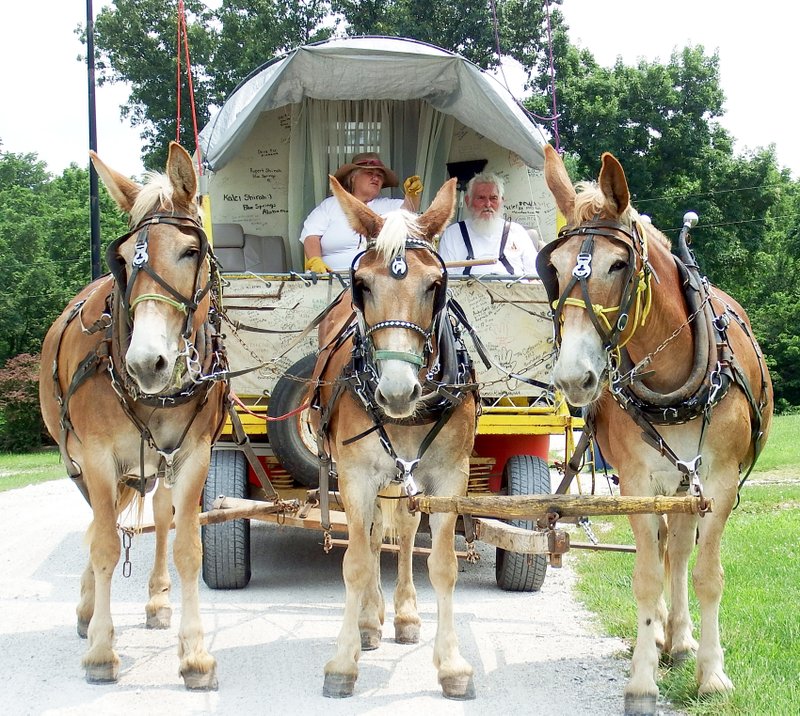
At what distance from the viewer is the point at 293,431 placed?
19.7 feet

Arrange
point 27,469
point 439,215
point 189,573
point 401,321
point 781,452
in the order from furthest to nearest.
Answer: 1. point 27,469
2. point 781,452
3. point 189,573
4. point 439,215
5. point 401,321

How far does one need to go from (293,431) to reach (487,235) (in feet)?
7.03

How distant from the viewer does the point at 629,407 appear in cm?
414

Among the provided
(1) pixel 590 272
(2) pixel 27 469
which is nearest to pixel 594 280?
(1) pixel 590 272

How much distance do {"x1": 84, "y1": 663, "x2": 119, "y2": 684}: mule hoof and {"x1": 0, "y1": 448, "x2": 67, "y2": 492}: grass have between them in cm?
870

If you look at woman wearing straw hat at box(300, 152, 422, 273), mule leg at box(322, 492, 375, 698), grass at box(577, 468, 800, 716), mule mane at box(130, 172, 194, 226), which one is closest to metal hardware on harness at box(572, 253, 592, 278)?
mule leg at box(322, 492, 375, 698)

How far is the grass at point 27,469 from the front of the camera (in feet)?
49.4

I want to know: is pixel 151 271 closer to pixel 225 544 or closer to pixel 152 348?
pixel 152 348

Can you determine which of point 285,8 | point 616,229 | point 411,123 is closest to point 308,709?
point 616,229

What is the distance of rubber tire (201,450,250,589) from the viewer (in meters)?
6.40

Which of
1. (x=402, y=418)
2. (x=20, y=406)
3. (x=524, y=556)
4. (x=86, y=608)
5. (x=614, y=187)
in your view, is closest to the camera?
(x=614, y=187)

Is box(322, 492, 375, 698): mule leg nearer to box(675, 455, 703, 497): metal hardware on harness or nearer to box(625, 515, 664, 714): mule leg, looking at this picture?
box(625, 515, 664, 714): mule leg

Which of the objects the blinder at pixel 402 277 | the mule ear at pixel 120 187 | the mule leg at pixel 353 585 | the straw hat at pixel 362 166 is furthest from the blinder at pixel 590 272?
the straw hat at pixel 362 166

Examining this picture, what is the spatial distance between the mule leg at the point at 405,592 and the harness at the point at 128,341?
4.38 feet
